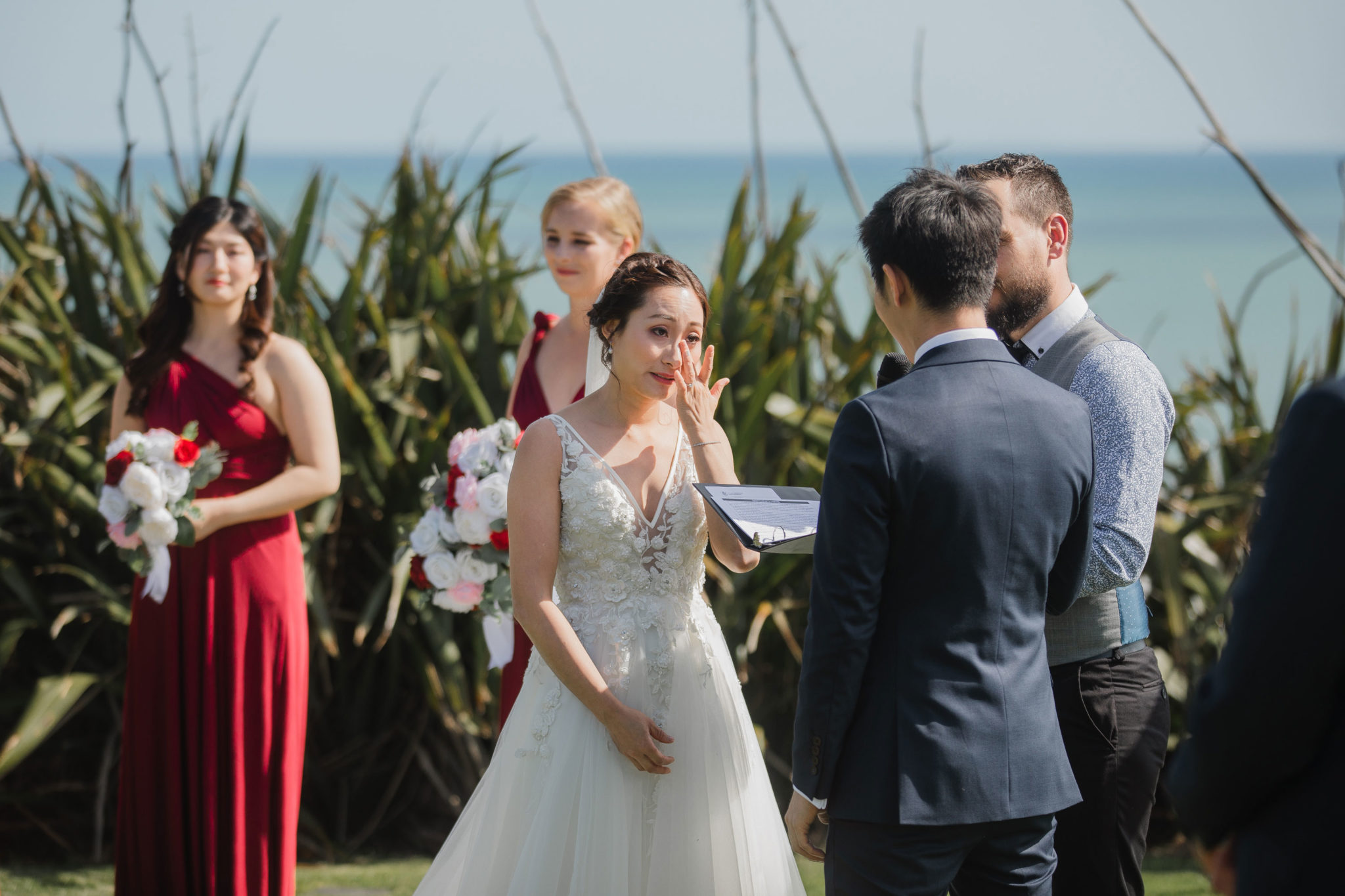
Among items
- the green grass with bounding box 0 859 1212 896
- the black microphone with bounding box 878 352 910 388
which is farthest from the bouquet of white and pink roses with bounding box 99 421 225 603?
the black microphone with bounding box 878 352 910 388

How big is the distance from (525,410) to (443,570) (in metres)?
0.61

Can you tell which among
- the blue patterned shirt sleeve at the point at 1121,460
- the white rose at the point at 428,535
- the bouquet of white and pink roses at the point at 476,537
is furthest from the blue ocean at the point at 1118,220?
the white rose at the point at 428,535

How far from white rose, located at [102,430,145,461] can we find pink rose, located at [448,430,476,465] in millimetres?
945

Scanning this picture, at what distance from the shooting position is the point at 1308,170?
8094 cm

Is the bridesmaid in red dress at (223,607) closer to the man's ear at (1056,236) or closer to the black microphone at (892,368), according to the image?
the black microphone at (892,368)

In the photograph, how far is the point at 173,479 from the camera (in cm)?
333

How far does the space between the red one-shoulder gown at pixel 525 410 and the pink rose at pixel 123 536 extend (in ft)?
3.83

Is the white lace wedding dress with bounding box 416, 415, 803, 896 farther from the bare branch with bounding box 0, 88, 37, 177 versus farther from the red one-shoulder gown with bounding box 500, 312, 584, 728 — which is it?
the bare branch with bounding box 0, 88, 37, 177

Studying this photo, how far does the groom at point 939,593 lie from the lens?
1.87 meters

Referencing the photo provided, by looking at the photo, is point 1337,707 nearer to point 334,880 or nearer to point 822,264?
point 334,880

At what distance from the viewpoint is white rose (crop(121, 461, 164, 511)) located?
129 inches

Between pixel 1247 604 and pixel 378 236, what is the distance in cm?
463

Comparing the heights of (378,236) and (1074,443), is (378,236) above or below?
above

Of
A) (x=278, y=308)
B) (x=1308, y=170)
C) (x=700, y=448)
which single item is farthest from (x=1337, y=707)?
(x=1308, y=170)
